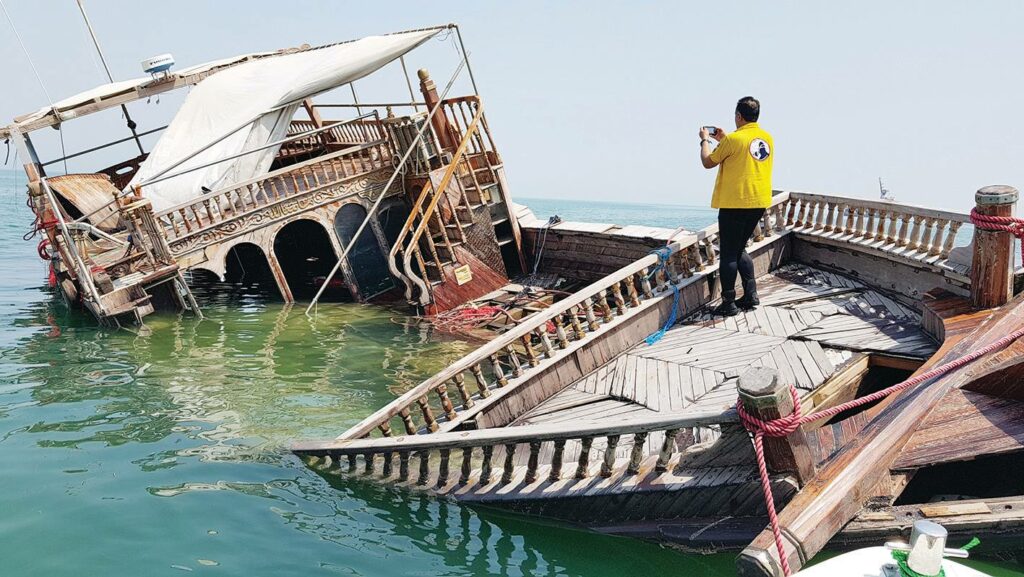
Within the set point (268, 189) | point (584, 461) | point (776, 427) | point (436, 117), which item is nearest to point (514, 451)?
point (584, 461)

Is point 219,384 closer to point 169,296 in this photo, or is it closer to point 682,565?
point 169,296

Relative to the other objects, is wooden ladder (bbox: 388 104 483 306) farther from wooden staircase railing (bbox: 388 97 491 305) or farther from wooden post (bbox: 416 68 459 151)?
wooden post (bbox: 416 68 459 151)

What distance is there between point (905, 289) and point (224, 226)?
41.2ft

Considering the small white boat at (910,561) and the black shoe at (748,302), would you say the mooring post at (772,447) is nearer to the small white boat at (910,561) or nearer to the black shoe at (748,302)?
the small white boat at (910,561)

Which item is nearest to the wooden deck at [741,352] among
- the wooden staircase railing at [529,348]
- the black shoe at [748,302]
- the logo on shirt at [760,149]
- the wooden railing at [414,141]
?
the black shoe at [748,302]

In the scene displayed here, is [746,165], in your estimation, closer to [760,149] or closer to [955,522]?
[760,149]

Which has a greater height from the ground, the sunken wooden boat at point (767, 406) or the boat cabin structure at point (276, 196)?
the boat cabin structure at point (276, 196)

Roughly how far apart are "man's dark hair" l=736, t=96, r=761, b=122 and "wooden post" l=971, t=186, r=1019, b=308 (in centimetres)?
238

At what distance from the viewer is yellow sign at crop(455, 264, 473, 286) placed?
1527 cm

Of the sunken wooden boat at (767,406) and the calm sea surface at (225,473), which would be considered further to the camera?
the calm sea surface at (225,473)

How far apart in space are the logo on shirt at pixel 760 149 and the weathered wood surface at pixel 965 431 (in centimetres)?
357

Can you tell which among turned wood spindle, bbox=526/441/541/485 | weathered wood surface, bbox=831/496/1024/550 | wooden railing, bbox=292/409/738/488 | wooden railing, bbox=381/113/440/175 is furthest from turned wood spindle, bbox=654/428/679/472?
wooden railing, bbox=381/113/440/175

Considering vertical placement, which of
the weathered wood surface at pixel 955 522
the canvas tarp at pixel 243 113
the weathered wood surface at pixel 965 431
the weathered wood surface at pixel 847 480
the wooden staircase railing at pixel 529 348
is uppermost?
the canvas tarp at pixel 243 113

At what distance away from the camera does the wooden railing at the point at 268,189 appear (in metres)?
14.8
